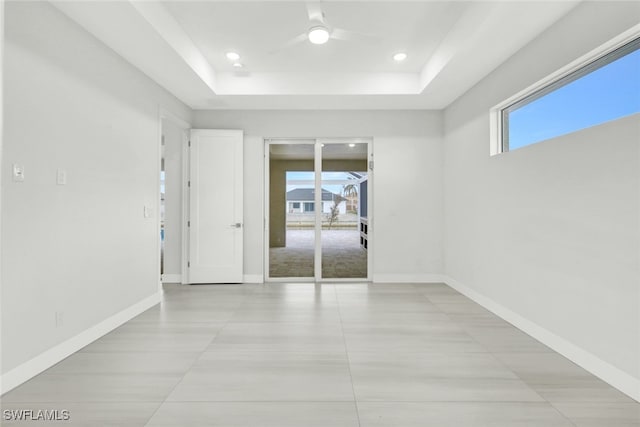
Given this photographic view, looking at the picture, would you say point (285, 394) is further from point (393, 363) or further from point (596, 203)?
point (596, 203)

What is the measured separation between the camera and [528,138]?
320 cm

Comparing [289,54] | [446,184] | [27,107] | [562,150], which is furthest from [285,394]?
[446,184]

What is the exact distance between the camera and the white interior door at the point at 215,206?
192 inches

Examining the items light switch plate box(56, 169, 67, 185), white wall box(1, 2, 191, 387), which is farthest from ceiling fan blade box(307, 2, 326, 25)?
light switch plate box(56, 169, 67, 185)

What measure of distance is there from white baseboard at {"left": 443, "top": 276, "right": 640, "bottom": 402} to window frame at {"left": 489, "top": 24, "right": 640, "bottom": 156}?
5.85 ft

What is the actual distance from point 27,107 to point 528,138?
4.22 meters

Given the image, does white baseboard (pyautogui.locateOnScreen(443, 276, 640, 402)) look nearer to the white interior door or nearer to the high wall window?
the high wall window

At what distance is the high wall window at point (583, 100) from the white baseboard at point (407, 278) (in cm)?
232

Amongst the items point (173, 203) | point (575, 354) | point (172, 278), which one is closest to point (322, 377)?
point (575, 354)

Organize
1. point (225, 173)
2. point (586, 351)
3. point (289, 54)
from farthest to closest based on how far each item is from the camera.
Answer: point (225, 173) < point (289, 54) < point (586, 351)

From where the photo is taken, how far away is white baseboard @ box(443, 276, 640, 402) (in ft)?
6.73

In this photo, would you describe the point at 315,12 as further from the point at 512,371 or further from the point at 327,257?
the point at 327,257

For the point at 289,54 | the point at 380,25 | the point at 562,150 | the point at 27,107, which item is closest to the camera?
the point at 27,107

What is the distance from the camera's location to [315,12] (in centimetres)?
245
